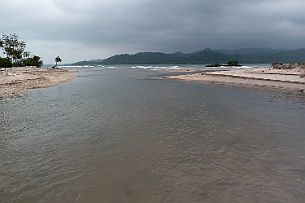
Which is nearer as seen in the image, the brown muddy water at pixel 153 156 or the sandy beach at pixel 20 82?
the brown muddy water at pixel 153 156

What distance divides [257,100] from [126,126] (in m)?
16.1

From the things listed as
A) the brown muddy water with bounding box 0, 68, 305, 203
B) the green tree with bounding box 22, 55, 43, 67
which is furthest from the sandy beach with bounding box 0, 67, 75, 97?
the green tree with bounding box 22, 55, 43, 67

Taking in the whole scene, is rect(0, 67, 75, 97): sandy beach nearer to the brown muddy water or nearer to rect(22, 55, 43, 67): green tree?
the brown muddy water

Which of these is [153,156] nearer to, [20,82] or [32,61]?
[20,82]

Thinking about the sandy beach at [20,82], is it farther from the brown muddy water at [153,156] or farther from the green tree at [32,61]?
the green tree at [32,61]

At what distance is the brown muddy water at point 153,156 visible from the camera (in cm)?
857

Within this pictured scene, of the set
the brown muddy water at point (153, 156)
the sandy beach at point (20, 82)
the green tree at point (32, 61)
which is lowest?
the brown muddy water at point (153, 156)

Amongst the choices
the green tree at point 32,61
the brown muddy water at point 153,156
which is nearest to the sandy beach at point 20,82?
the brown muddy water at point 153,156

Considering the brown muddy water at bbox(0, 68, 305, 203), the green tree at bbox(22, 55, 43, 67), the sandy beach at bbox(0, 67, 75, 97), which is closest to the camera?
the brown muddy water at bbox(0, 68, 305, 203)

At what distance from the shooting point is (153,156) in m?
11.8

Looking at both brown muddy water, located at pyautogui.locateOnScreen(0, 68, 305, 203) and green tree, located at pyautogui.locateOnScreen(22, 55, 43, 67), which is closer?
brown muddy water, located at pyautogui.locateOnScreen(0, 68, 305, 203)

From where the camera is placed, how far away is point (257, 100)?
1109 inches

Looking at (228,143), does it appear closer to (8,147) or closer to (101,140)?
(101,140)

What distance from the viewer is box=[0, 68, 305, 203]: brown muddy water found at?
28.1 feet
